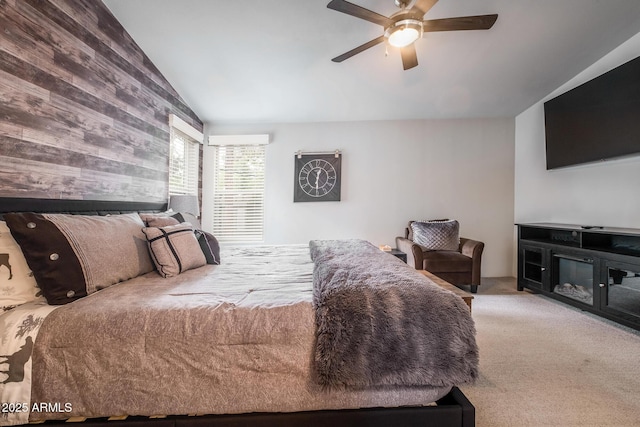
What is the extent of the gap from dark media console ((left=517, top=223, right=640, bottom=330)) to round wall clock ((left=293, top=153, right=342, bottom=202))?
2609 mm

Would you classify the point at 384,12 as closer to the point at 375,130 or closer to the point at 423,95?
the point at 423,95

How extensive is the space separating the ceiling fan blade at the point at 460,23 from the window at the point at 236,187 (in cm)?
284

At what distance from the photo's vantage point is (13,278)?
3.86 feet

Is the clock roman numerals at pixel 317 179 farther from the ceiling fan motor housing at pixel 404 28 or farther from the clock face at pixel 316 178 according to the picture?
the ceiling fan motor housing at pixel 404 28

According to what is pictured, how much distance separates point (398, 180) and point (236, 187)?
2.57m

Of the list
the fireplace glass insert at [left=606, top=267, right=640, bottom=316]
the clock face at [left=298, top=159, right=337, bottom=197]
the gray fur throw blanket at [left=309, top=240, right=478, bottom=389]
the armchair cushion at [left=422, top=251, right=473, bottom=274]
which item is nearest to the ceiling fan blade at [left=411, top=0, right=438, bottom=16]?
the gray fur throw blanket at [left=309, top=240, right=478, bottom=389]

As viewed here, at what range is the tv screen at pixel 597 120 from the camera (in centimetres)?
234

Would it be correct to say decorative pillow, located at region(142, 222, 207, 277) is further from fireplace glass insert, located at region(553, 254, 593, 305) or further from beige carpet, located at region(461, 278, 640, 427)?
fireplace glass insert, located at region(553, 254, 593, 305)

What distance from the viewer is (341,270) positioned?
1.36 metres

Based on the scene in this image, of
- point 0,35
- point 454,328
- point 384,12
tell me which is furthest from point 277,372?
point 384,12

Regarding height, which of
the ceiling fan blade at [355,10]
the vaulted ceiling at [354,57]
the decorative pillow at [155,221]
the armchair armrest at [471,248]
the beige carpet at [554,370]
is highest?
the vaulted ceiling at [354,57]

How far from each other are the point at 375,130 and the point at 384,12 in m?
1.93

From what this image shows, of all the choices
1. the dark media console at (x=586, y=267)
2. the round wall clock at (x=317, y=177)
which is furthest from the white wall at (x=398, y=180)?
the dark media console at (x=586, y=267)

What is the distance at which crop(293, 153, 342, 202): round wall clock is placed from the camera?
161 inches
